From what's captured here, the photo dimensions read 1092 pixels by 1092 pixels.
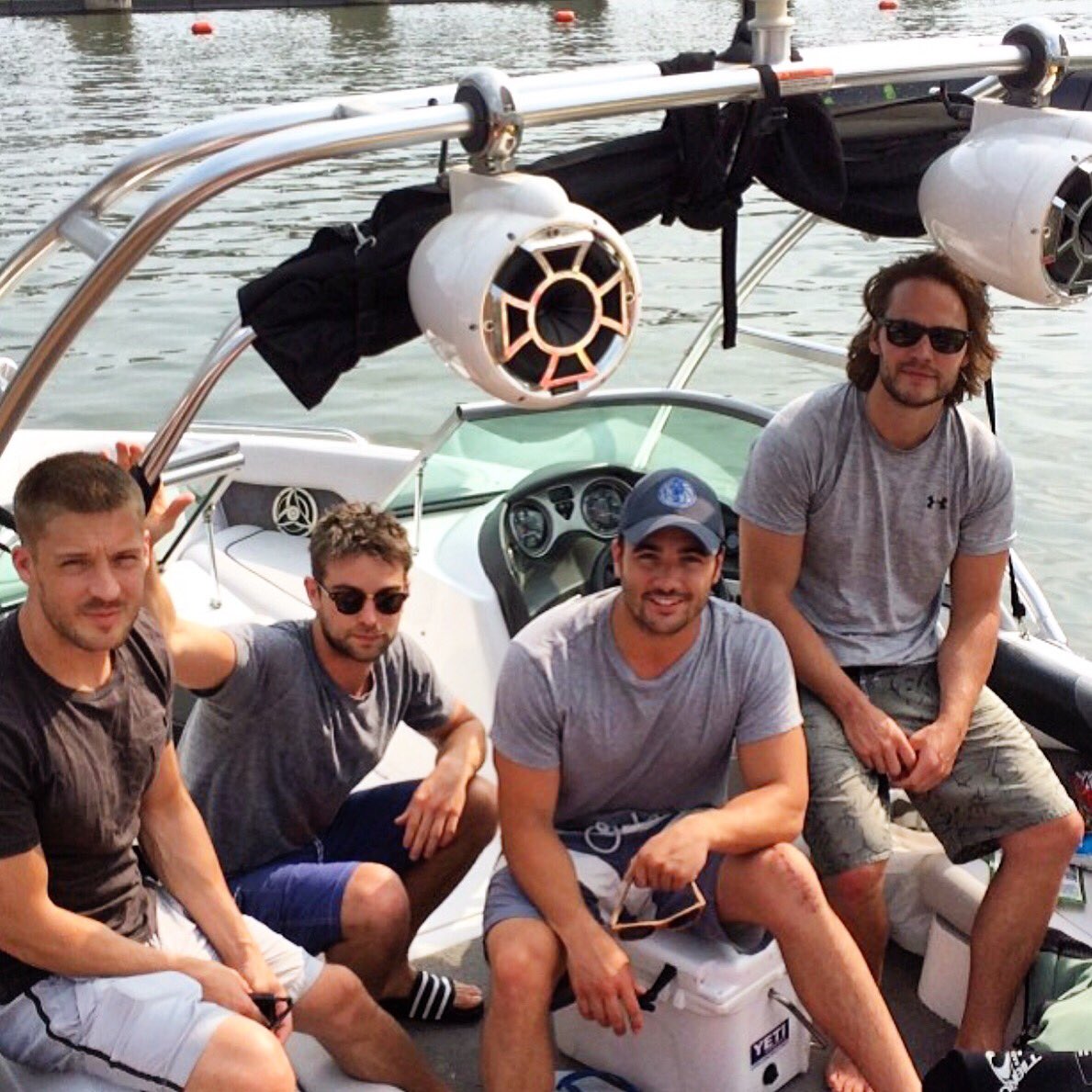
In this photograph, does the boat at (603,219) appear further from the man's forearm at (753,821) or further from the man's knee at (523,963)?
the man's forearm at (753,821)

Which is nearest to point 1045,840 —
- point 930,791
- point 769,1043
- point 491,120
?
point 930,791

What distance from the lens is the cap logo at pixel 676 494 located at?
109 inches

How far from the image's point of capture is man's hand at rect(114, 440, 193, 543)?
99.4 inches

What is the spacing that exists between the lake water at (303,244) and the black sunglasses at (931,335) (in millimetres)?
4277

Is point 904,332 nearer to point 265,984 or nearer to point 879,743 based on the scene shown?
point 879,743

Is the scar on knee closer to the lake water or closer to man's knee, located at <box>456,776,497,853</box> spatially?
man's knee, located at <box>456,776,497,853</box>

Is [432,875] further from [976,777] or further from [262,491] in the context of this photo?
[262,491]

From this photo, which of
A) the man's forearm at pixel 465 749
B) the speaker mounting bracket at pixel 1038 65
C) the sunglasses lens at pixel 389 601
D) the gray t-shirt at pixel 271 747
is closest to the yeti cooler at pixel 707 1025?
the man's forearm at pixel 465 749

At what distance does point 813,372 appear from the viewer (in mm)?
10711

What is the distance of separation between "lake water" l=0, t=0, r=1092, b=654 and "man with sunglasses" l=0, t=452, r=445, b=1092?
17.5ft

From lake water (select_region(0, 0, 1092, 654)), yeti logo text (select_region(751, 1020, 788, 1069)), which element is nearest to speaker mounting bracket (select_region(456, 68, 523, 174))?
yeti logo text (select_region(751, 1020, 788, 1069))

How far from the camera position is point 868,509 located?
313 centimetres

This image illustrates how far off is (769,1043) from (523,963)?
20.2 inches

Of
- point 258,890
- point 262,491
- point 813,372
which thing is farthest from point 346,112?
point 813,372
